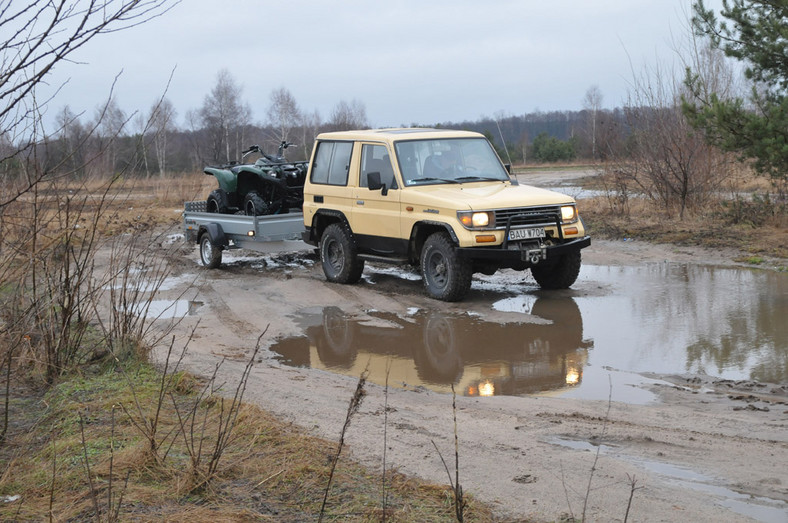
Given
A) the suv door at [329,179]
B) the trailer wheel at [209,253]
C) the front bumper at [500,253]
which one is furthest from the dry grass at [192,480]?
the trailer wheel at [209,253]

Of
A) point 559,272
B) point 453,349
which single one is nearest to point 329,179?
point 559,272

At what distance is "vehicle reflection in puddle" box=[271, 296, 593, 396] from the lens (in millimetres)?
7457

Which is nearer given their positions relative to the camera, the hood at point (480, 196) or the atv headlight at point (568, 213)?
the hood at point (480, 196)

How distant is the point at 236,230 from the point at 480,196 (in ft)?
15.1

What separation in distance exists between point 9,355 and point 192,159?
6191 cm

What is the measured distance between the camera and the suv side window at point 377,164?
11.4 meters

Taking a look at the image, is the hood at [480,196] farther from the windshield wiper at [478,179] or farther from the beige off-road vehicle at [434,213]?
the windshield wiper at [478,179]

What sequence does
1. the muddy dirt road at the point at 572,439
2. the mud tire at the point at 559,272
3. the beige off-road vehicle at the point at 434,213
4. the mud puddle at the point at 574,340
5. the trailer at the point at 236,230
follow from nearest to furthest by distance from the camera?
the muddy dirt road at the point at 572,439, the mud puddle at the point at 574,340, the beige off-road vehicle at the point at 434,213, the mud tire at the point at 559,272, the trailer at the point at 236,230

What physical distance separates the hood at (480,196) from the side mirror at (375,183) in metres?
0.34

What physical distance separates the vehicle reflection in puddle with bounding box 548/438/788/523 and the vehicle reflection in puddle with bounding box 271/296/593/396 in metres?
1.82

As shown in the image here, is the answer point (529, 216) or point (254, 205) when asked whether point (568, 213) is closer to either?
point (529, 216)

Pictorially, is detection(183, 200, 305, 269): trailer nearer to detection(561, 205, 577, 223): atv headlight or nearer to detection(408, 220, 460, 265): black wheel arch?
detection(408, 220, 460, 265): black wheel arch

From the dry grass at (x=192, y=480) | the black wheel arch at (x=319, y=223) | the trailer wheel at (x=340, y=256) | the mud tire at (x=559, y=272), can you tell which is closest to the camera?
the dry grass at (x=192, y=480)

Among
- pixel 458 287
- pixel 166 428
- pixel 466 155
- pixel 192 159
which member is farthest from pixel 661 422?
pixel 192 159
